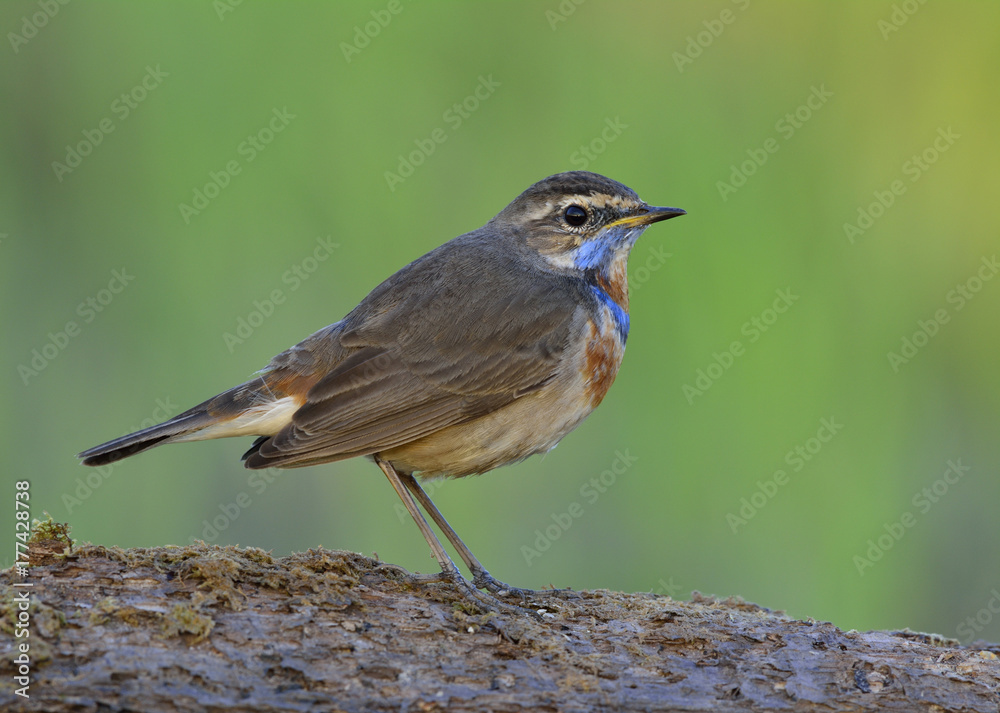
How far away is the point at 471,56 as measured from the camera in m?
8.49

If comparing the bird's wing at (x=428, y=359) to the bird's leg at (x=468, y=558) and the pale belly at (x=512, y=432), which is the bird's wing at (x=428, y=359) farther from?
the bird's leg at (x=468, y=558)

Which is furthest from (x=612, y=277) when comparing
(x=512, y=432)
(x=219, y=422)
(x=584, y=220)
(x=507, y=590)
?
(x=219, y=422)

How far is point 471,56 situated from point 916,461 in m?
5.21

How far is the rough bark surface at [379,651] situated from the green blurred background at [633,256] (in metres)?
2.75

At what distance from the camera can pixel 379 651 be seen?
409cm

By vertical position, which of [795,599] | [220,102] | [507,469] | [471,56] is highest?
[220,102]

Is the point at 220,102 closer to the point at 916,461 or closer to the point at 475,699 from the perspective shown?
the point at 475,699

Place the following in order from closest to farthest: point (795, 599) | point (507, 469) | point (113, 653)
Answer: point (113, 653), point (795, 599), point (507, 469)

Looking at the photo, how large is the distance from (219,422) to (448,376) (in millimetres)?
1382

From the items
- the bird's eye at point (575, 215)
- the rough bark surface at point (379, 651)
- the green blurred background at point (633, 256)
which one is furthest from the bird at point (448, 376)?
the green blurred background at point (633, 256)

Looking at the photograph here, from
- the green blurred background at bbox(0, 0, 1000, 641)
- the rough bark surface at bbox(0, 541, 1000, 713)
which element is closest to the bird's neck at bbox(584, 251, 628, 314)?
the green blurred background at bbox(0, 0, 1000, 641)

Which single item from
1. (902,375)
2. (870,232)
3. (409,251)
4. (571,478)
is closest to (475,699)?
(571,478)

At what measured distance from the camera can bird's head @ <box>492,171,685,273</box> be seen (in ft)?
20.7

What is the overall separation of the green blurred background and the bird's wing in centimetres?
207
